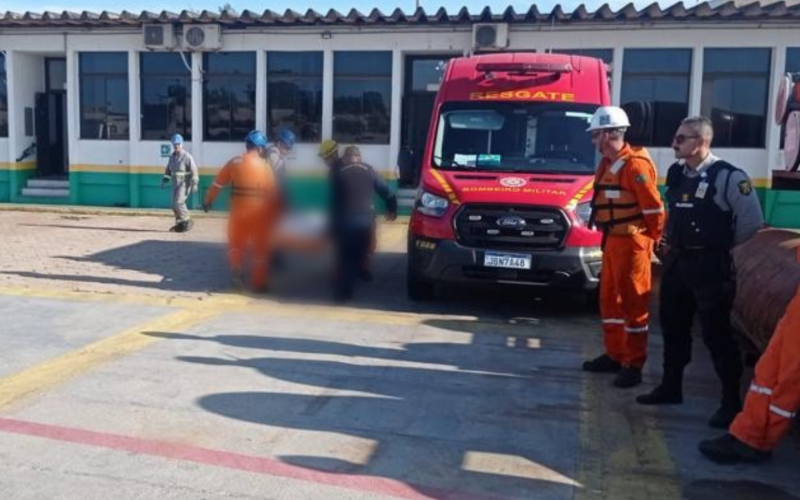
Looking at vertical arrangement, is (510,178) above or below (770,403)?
above

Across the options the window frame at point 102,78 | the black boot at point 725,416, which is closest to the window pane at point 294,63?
the window frame at point 102,78

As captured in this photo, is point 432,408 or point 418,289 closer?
point 432,408

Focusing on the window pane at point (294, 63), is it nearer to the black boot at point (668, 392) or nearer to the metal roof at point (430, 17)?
the metal roof at point (430, 17)

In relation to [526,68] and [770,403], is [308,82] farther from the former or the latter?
[770,403]

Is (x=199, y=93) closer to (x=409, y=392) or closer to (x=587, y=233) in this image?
(x=587, y=233)

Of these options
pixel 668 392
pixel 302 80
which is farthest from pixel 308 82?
pixel 668 392

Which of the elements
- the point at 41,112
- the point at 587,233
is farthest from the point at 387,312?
the point at 41,112

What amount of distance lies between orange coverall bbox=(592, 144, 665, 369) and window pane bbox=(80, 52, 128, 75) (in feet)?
52.0

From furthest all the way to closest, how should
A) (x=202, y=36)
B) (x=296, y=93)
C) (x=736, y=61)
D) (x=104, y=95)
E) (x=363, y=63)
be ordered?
1. (x=104, y=95)
2. (x=296, y=93)
3. (x=202, y=36)
4. (x=363, y=63)
5. (x=736, y=61)

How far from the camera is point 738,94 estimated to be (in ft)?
53.4

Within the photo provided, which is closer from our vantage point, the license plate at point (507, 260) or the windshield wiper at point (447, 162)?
the license plate at point (507, 260)

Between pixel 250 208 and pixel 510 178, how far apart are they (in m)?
3.12

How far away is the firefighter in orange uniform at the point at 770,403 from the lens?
4.19 m

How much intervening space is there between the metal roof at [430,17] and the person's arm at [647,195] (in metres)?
11.2
